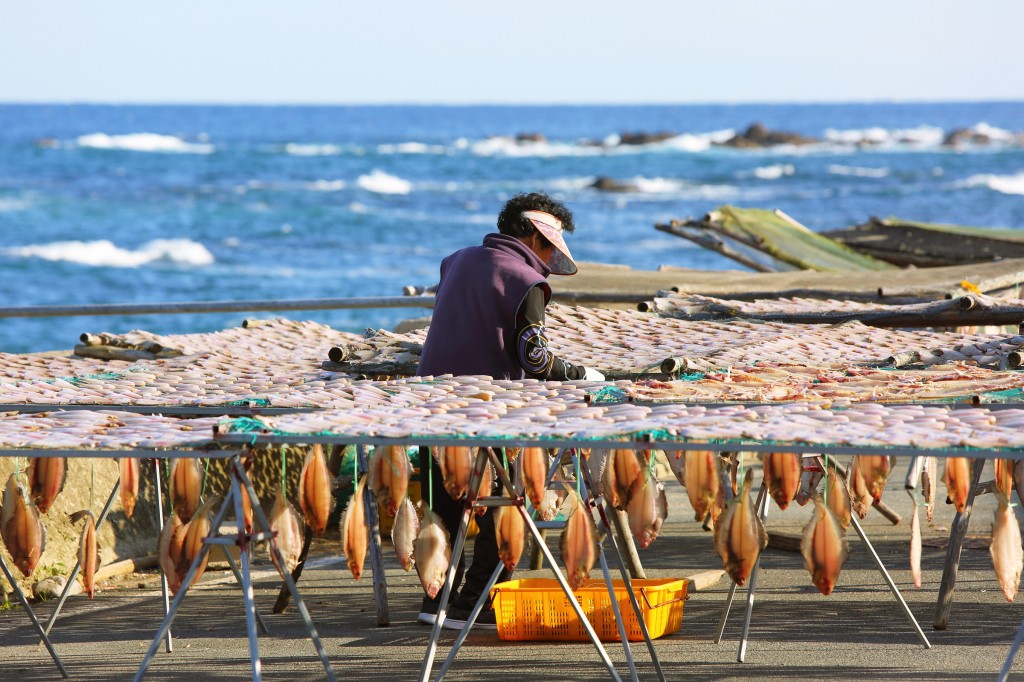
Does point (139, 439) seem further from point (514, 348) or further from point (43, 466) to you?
point (514, 348)

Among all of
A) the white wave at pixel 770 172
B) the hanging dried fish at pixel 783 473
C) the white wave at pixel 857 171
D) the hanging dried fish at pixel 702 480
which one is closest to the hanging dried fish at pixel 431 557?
the hanging dried fish at pixel 702 480

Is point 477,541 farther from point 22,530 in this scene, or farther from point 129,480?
point 22,530

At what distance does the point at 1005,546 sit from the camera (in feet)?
12.7

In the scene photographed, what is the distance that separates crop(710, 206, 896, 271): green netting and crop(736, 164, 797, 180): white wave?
139 ft

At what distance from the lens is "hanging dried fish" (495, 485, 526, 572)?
410 centimetres

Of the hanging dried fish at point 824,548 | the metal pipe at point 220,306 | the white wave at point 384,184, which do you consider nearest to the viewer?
the hanging dried fish at point 824,548

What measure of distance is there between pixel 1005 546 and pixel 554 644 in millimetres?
1745

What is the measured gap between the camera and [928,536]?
656 centimetres

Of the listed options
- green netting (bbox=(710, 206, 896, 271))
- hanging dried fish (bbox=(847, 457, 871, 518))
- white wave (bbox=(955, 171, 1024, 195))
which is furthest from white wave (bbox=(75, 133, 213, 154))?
hanging dried fish (bbox=(847, 457, 871, 518))

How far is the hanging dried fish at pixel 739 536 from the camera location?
12.7 ft

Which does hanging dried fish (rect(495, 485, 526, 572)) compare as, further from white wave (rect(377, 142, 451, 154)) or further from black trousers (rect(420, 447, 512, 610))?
white wave (rect(377, 142, 451, 154))

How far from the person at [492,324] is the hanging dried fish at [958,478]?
4.92 ft

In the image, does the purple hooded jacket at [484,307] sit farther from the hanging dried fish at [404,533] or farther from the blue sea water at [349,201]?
the blue sea water at [349,201]

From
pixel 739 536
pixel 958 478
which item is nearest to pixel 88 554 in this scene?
pixel 739 536
